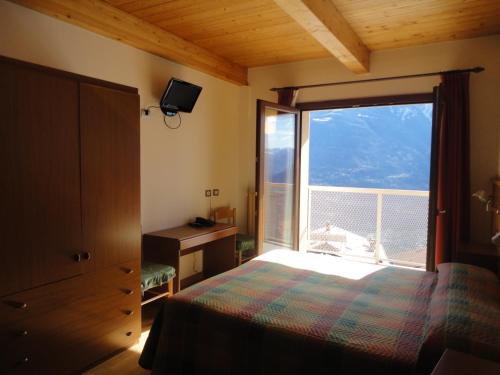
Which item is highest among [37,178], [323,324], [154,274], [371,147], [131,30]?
[131,30]

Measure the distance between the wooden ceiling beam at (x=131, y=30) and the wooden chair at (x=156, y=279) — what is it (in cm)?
193

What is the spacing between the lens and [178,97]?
3.58 meters

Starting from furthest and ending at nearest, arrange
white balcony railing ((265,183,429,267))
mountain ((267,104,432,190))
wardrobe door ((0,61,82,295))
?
mountain ((267,104,432,190))
white balcony railing ((265,183,429,267))
wardrobe door ((0,61,82,295))

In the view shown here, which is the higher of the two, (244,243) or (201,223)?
(201,223)

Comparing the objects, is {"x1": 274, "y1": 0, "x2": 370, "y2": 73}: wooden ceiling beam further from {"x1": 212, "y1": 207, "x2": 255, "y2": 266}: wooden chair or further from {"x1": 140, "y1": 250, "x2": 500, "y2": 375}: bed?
{"x1": 212, "y1": 207, "x2": 255, "y2": 266}: wooden chair

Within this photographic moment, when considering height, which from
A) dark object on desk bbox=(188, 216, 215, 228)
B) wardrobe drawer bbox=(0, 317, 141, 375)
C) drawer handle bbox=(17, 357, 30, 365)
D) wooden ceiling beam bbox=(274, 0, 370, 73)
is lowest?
wardrobe drawer bbox=(0, 317, 141, 375)

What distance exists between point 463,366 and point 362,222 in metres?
4.22


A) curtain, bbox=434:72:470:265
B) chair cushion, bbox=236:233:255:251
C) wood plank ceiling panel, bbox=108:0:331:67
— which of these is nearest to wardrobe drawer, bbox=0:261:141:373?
chair cushion, bbox=236:233:255:251

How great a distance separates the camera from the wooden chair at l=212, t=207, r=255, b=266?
13.6ft

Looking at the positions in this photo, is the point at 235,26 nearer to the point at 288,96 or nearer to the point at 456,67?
the point at 288,96

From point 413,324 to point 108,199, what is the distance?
6.35ft

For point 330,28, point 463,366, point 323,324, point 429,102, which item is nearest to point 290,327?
point 323,324

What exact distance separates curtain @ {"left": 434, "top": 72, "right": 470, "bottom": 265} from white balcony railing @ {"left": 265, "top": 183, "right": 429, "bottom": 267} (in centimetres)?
129

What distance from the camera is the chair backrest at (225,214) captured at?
4320 mm
